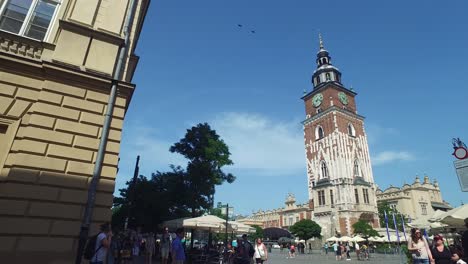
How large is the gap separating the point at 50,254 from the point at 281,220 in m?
90.0

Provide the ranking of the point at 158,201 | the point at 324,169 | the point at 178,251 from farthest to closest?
the point at 324,169, the point at 158,201, the point at 178,251

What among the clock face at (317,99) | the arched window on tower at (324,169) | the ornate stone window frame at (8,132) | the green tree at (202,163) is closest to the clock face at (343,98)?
the clock face at (317,99)

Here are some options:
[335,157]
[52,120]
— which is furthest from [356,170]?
[52,120]

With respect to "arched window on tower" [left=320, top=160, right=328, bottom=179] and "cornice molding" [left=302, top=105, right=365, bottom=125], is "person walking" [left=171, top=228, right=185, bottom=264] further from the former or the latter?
"cornice molding" [left=302, top=105, right=365, bottom=125]

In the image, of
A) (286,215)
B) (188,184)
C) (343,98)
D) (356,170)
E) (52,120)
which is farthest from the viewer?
(286,215)

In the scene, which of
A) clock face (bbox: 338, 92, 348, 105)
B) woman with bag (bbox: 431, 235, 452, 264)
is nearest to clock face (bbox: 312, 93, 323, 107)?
clock face (bbox: 338, 92, 348, 105)

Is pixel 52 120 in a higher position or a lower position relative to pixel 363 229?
lower

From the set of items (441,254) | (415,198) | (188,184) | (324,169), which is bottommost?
(441,254)

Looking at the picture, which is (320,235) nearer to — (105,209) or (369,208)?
(369,208)

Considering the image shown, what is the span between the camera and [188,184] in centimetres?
2592

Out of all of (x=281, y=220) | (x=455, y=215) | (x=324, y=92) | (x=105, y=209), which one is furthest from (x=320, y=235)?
(x=105, y=209)

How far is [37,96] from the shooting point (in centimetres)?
827

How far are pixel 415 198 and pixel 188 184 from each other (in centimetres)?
7546

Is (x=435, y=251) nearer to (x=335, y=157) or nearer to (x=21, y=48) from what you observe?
(x=21, y=48)
